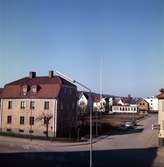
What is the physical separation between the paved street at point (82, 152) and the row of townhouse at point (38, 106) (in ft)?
20.4

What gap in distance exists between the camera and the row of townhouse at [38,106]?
5778cm

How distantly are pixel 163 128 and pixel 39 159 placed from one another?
67.0 ft

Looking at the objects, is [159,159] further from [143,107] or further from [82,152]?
[143,107]

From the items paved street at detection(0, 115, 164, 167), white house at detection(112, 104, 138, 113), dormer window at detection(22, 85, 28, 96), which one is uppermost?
dormer window at detection(22, 85, 28, 96)

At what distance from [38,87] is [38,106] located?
10.7ft

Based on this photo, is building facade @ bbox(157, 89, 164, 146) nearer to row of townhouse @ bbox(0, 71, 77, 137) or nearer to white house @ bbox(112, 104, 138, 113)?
row of townhouse @ bbox(0, 71, 77, 137)

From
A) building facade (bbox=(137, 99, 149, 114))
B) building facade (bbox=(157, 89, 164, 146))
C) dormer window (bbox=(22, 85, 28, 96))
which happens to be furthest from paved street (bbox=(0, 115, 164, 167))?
building facade (bbox=(137, 99, 149, 114))

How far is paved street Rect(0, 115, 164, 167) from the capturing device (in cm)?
3541

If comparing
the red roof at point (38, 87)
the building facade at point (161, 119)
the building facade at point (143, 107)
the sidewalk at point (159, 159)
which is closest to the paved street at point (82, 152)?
the sidewalk at point (159, 159)

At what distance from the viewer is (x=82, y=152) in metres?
41.8

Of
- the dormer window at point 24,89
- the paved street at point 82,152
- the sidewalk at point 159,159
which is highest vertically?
the dormer window at point 24,89

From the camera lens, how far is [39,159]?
35.9 m

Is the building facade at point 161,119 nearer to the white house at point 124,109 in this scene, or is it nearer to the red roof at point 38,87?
the red roof at point 38,87

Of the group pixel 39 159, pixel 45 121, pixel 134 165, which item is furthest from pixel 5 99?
pixel 134 165
